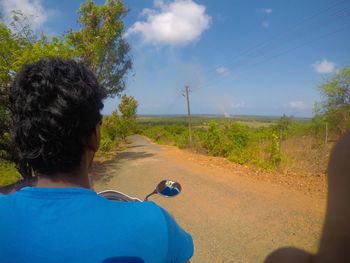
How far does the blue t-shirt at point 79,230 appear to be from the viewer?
0.95 m

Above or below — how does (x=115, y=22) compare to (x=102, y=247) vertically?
above

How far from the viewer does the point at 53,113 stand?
114 cm

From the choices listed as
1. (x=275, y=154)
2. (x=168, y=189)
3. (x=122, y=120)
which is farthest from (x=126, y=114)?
(x=168, y=189)

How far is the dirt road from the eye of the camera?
4633mm

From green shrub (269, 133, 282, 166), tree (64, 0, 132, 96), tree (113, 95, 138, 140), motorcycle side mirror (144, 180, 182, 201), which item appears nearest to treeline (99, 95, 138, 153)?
tree (113, 95, 138, 140)

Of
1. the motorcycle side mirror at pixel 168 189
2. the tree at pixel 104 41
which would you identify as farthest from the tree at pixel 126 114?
the motorcycle side mirror at pixel 168 189

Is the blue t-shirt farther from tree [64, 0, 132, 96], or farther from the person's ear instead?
tree [64, 0, 132, 96]

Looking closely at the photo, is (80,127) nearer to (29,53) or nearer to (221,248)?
(221,248)

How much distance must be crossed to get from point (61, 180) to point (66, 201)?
18 centimetres

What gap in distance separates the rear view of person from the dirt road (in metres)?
2.42

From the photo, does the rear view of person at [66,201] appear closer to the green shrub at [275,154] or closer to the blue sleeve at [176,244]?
the blue sleeve at [176,244]

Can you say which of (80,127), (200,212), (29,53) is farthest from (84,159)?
(29,53)

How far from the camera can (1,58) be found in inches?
309

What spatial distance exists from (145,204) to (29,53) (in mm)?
7884
